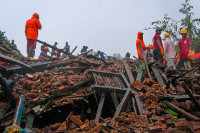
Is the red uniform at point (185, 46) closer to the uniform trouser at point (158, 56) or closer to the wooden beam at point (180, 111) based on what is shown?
the uniform trouser at point (158, 56)

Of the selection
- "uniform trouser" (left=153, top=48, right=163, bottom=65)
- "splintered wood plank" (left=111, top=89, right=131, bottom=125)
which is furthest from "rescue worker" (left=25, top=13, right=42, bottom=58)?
"uniform trouser" (left=153, top=48, right=163, bottom=65)

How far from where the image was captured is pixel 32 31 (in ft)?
25.7

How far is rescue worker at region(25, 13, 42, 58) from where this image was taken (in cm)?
782

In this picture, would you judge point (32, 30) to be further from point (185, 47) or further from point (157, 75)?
point (185, 47)

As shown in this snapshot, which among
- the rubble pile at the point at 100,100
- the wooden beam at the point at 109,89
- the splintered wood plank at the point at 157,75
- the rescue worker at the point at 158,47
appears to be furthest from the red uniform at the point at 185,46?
the wooden beam at the point at 109,89

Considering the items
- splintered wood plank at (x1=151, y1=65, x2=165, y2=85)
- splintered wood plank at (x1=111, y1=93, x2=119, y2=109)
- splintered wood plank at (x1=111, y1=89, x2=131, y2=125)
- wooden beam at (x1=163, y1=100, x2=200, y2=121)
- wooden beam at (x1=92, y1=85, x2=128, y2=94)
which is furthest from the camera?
splintered wood plank at (x1=151, y1=65, x2=165, y2=85)

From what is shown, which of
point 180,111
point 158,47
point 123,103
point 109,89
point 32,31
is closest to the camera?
point 180,111

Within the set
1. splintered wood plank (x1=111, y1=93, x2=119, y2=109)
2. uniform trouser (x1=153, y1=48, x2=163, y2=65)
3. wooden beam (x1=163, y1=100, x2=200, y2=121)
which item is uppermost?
uniform trouser (x1=153, y1=48, x2=163, y2=65)

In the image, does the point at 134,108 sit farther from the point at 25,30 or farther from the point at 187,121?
the point at 25,30

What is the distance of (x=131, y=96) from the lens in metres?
4.23

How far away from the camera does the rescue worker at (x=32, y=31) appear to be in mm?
7816

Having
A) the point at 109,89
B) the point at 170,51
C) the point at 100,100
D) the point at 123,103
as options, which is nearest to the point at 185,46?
the point at 170,51

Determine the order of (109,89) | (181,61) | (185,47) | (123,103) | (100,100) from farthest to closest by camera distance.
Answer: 1. (181,61)
2. (185,47)
3. (109,89)
4. (100,100)
5. (123,103)

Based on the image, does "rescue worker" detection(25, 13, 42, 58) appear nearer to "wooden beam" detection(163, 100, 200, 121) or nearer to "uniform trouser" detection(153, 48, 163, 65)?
"uniform trouser" detection(153, 48, 163, 65)
